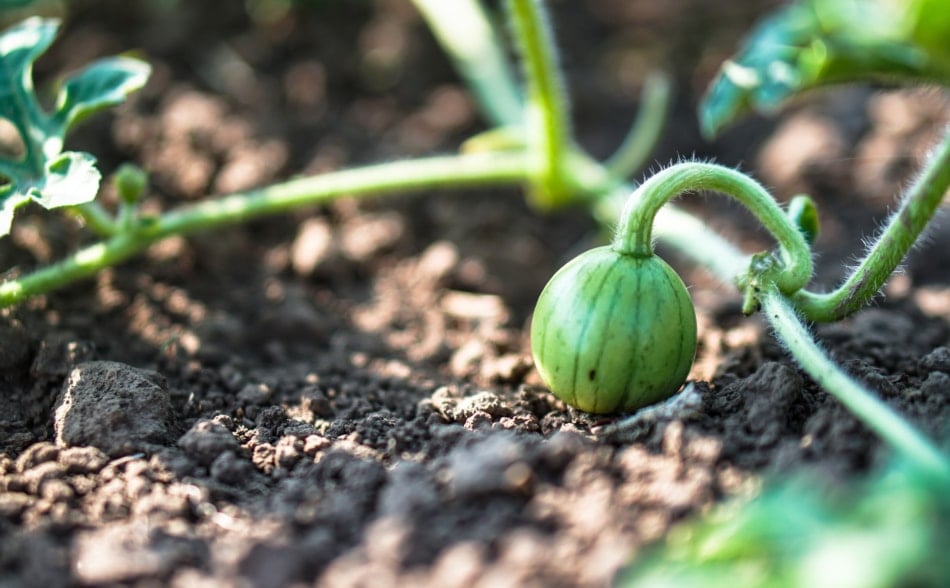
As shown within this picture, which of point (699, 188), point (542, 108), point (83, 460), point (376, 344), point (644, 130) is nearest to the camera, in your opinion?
point (83, 460)

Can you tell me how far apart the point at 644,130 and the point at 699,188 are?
185 cm

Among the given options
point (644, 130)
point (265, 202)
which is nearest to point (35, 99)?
point (265, 202)

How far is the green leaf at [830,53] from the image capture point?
303cm

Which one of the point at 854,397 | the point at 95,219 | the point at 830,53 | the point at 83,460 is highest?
the point at 95,219

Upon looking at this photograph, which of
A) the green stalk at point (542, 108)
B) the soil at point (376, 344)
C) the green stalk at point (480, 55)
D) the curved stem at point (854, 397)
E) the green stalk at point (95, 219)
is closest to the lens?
the curved stem at point (854, 397)

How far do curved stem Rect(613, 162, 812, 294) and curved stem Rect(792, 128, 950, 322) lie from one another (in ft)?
0.38

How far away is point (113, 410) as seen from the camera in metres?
2.09

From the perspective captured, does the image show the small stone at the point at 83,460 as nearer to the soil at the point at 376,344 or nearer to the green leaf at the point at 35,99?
the soil at the point at 376,344

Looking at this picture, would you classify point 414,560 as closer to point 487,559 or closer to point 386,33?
point 487,559

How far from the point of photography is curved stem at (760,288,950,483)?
1.44 meters

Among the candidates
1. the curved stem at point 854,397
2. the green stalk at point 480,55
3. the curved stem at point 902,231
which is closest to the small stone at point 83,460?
the curved stem at point 854,397

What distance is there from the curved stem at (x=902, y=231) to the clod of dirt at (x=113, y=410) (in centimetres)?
147

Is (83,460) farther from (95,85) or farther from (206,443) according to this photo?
(95,85)

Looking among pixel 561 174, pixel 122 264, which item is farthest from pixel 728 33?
pixel 122 264
